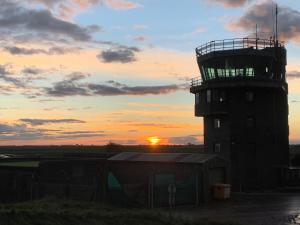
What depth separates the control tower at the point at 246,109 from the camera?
51.8 meters

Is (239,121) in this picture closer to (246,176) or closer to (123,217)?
(246,176)

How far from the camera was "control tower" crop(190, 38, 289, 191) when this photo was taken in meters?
51.8

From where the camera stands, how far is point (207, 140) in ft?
181

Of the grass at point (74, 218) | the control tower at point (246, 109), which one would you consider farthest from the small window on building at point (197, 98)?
the grass at point (74, 218)

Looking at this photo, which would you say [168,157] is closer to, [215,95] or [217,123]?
[217,123]

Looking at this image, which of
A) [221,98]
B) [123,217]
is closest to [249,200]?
[221,98]

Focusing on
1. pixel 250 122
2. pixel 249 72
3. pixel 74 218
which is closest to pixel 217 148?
pixel 250 122

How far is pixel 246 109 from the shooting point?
173 ft

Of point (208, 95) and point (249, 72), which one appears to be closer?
point (249, 72)

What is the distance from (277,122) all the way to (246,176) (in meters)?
7.10

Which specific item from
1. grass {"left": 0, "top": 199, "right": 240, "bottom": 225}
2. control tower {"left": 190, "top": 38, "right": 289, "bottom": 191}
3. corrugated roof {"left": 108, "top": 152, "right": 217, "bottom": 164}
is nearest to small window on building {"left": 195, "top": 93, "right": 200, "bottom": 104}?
control tower {"left": 190, "top": 38, "right": 289, "bottom": 191}

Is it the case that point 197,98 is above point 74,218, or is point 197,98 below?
above

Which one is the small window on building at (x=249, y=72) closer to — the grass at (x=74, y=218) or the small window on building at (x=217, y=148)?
the small window on building at (x=217, y=148)

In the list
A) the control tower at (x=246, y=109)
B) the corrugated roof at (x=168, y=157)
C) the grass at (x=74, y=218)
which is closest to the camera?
the grass at (x=74, y=218)
